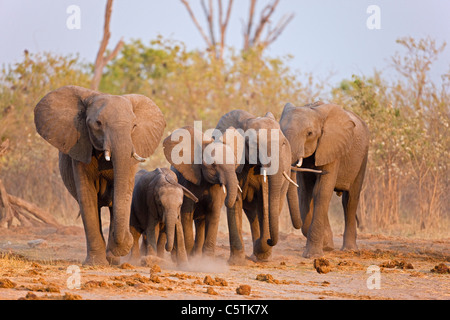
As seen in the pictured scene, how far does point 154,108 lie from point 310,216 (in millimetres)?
3623

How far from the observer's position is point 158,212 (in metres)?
9.84

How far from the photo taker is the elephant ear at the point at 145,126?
31.6 ft

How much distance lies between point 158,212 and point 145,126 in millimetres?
1026

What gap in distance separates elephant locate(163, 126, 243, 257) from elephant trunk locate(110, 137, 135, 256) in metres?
1.02

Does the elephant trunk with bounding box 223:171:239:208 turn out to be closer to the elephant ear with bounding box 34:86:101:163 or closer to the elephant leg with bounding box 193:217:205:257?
the elephant leg with bounding box 193:217:205:257

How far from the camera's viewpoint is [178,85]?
97.2 ft

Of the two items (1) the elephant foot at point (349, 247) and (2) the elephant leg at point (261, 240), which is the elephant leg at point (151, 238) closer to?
(2) the elephant leg at point (261, 240)

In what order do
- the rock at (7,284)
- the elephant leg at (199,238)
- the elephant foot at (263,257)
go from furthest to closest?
1. the elephant foot at (263,257)
2. the elephant leg at (199,238)
3. the rock at (7,284)

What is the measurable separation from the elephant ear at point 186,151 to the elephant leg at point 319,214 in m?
2.36

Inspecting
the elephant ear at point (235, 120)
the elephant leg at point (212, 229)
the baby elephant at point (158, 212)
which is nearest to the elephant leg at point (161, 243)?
the baby elephant at point (158, 212)
